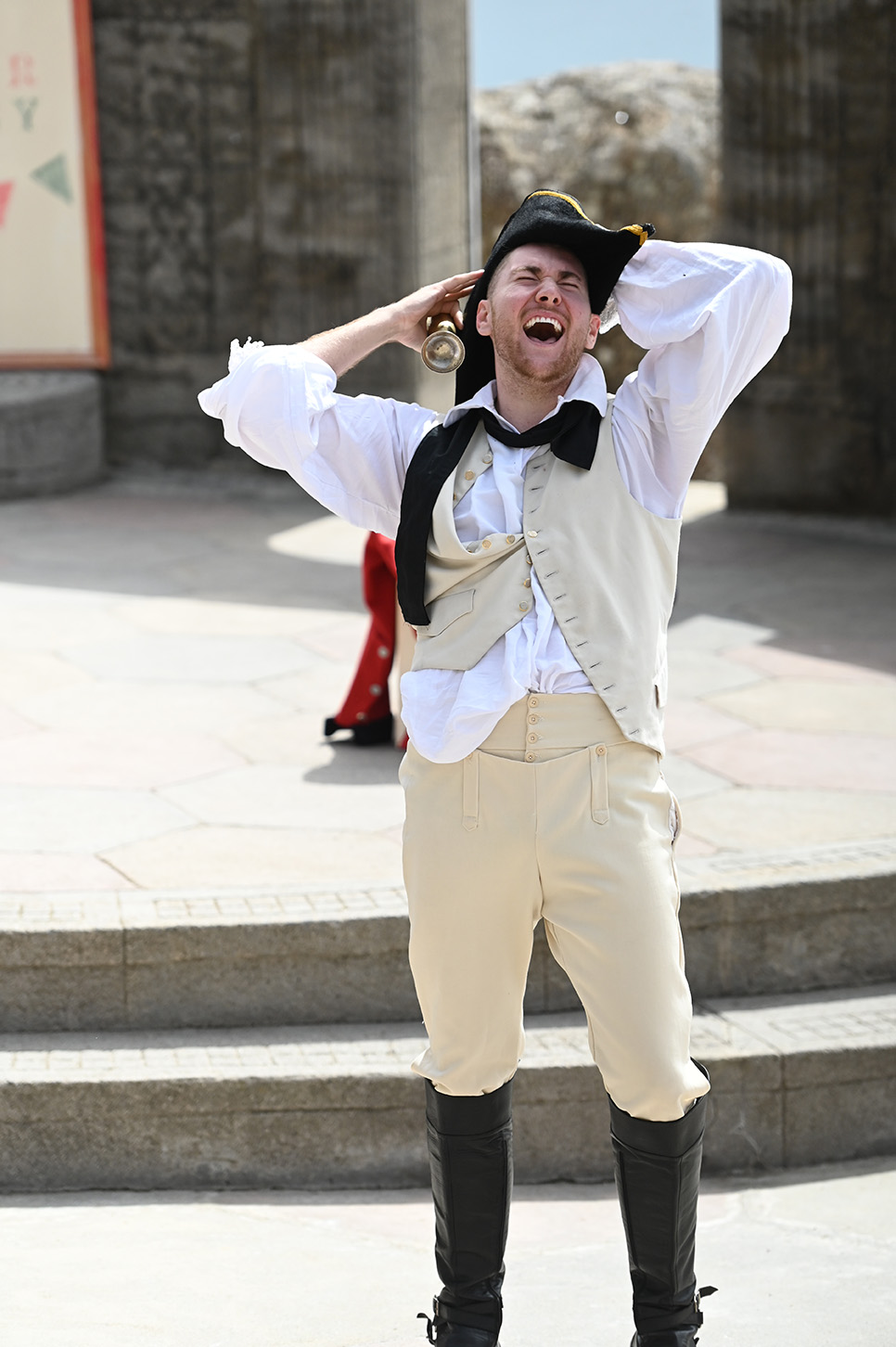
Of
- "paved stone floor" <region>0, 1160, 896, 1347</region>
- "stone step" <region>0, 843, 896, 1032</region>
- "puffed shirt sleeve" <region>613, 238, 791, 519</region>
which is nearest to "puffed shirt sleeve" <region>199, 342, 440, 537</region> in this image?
"puffed shirt sleeve" <region>613, 238, 791, 519</region>

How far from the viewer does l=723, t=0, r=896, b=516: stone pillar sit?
25.5 feet

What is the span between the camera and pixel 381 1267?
9.52 ft

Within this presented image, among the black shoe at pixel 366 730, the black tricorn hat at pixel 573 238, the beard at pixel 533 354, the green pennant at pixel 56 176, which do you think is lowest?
the black shoe at pixel 366 730

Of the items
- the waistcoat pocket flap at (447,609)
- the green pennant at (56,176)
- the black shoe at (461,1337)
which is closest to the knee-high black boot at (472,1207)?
the black shoe at (461,1337)

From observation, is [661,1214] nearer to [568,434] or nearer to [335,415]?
[568,434]

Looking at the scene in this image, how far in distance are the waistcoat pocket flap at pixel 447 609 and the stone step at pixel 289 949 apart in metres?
1.17

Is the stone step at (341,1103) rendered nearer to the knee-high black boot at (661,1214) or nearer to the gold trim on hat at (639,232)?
the knee-high black boot at (661,1214)

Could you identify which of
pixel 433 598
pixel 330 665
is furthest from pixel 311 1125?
pixel 330 665

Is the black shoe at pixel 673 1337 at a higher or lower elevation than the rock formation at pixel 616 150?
lower

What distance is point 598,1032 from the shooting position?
7.64ft

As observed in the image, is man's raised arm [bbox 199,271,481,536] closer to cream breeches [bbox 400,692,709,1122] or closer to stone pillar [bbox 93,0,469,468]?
cream breeches [bbox 400,692,709,1122]

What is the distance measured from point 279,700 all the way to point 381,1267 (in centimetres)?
249

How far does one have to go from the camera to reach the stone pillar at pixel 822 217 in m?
7.76

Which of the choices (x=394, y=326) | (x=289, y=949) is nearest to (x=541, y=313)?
(x=394, y=326)
